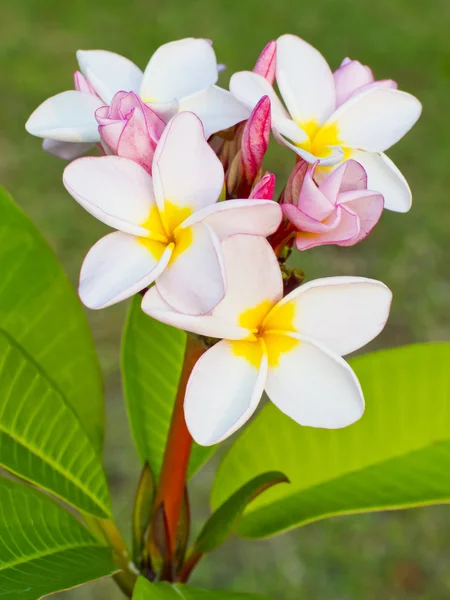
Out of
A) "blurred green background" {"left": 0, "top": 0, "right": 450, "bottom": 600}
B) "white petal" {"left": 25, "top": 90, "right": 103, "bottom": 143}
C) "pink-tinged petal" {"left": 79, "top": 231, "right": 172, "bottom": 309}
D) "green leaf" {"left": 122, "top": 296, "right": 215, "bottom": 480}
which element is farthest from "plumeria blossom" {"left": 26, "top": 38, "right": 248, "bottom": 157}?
"blurred green background" {"left": 0, "top": 0, "right": 450, "bottom": 600}

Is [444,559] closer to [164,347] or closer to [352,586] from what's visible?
[352,586]

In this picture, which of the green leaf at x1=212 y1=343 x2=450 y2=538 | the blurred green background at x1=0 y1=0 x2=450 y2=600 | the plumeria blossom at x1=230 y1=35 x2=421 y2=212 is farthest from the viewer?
the blurred green background at x1=0 y1=0 x2=450 y2=600

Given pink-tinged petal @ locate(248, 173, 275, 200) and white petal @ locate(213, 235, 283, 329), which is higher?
pink-tinged petal @ locate(248, 173, 275, 200)

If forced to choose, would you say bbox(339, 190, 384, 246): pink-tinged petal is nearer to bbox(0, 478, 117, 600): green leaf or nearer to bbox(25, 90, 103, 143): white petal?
bbox(25, 90, 103, 143): white petal

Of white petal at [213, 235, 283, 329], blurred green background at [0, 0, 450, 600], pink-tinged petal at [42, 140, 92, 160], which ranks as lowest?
blurred green background at [0, 0, 450, 600]

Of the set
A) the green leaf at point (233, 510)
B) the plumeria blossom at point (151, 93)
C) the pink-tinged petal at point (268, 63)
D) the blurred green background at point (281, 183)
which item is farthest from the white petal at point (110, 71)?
the blurred green background at point (281, 183)

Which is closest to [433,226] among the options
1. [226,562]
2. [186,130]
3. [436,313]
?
[436,313]

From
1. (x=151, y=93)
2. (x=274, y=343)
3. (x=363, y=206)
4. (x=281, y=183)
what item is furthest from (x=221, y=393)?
(x=281, y=183)
